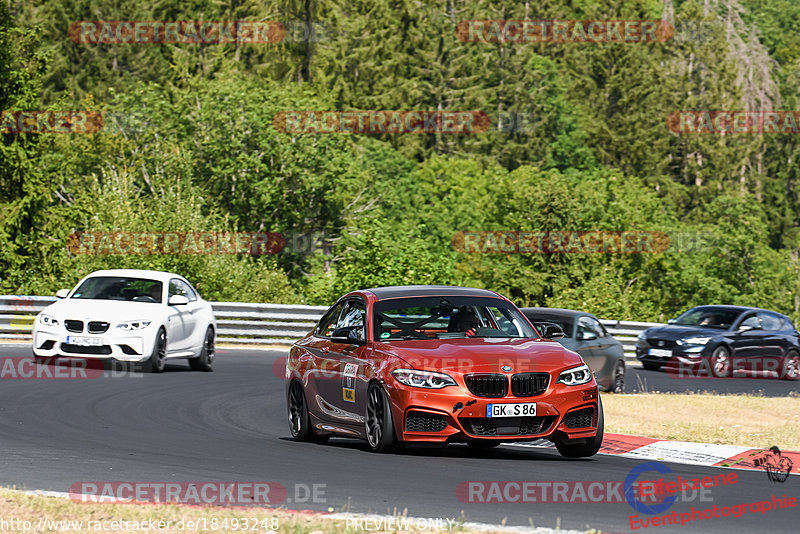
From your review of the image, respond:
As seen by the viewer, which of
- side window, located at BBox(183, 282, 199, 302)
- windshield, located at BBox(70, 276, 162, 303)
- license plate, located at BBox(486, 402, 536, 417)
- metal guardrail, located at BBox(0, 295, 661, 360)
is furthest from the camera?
metal guardrail, located at BBox(0, 295, 661, 360)

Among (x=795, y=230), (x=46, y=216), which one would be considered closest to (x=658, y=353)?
(x=46, y=216)

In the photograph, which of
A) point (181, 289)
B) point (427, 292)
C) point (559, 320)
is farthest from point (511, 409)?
point (181, 289)

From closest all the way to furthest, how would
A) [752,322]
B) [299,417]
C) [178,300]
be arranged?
1. [299,417]
2. [178,300]
3. [752,322]

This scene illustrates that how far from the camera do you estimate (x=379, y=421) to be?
1106 centimetres

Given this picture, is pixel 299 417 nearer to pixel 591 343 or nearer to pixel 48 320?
pixel 48 320

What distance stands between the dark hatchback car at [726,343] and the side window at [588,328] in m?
6.11

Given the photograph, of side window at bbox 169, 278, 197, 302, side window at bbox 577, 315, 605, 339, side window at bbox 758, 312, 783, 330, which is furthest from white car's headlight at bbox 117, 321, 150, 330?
side window at bbox 758, 312, 783, 330

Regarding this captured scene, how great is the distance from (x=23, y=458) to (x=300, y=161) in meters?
44.1

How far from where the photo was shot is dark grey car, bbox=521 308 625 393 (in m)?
20.1

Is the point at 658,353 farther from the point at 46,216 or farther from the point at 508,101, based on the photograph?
the point at 508,101

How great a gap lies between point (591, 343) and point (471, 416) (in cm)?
1010

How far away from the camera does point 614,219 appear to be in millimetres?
61656

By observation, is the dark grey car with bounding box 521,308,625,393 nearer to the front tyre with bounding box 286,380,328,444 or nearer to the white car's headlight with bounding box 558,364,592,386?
the front tyre with bounding box 286,380,328,444

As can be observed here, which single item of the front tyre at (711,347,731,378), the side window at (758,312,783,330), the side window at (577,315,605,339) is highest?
the side window at (577,315,605,339)
